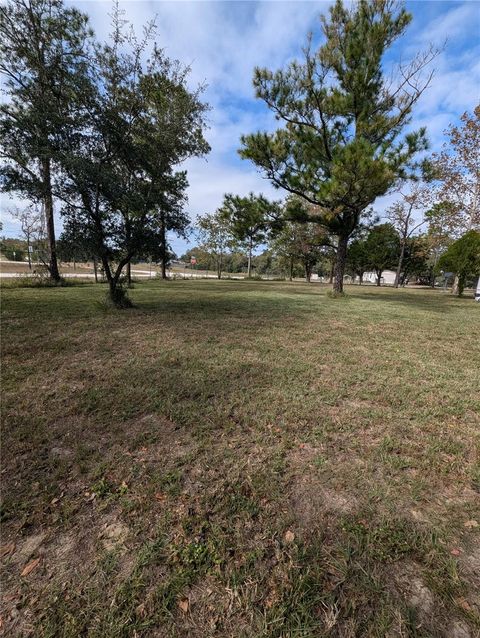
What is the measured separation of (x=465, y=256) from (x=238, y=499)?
1692 cm

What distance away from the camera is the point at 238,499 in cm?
166

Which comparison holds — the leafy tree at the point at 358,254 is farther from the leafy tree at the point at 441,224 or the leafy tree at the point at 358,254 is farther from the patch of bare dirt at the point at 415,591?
the patch of bare dirt at the point at 415,591

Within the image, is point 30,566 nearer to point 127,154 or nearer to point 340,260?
point 127,154

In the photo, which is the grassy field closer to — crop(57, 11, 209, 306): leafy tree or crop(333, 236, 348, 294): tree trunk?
crop(57, 11, 209, 306): leafy tree

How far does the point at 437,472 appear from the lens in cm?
188

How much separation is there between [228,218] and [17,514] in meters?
11.4

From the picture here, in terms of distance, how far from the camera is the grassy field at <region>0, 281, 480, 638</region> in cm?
113

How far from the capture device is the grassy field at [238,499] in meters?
1.13

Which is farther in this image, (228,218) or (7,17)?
(228,218)

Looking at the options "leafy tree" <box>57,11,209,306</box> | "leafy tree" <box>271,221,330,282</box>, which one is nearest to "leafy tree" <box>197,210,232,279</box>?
"leafy tree" <box>271,221,330,282</box>

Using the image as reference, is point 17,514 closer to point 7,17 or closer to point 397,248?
point 7,17

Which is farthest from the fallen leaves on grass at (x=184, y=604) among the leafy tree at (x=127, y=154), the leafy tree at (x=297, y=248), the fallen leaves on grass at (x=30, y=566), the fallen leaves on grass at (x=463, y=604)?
the leafy tree at (x=297, y=248)

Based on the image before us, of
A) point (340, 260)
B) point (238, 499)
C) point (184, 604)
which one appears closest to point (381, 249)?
point (340, 260)

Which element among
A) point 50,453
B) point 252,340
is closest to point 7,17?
point 252,340
